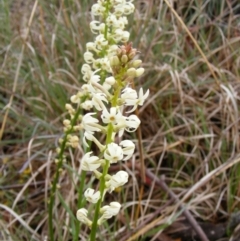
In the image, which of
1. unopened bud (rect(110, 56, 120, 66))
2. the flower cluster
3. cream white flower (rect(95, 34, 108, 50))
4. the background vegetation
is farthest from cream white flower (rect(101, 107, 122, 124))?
the background vegetation

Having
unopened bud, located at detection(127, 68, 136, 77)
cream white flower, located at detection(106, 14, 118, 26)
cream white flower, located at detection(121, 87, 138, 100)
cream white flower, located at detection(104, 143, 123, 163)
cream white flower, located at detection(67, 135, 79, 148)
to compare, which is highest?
unopened bud, located at detection(127, 68, 136, 77)

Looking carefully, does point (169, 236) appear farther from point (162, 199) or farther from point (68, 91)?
point (68, 91)

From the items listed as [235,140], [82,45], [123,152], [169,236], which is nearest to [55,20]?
[82,45]

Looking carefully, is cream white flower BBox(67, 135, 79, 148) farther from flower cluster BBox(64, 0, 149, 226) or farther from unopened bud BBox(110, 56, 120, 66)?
unopened bud BBox(110, 56, 120, 66)

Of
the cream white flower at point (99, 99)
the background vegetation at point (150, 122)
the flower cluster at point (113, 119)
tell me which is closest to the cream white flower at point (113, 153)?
the flower cluster at point (113, 119)

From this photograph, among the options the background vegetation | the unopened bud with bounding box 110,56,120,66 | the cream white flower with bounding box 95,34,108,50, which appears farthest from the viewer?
the background vegetation

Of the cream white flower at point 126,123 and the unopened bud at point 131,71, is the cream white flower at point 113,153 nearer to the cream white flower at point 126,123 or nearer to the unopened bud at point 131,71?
the cream white flower at point 126,123

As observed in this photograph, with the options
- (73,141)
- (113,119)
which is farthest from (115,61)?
(73,141)

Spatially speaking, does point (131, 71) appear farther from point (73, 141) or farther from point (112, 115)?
point (73, 141)
